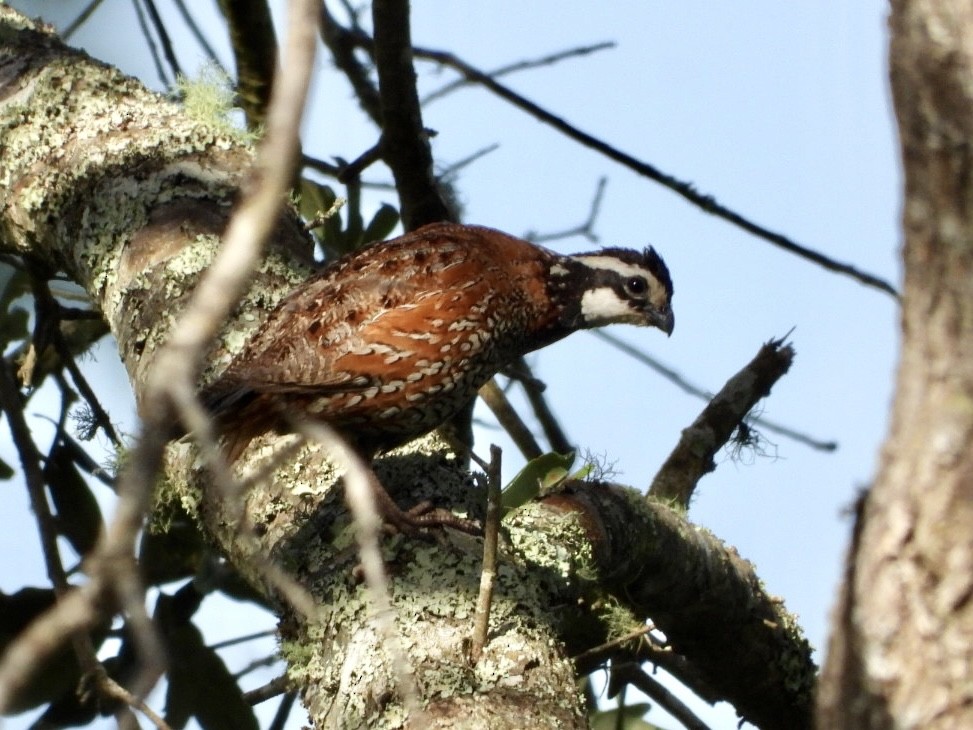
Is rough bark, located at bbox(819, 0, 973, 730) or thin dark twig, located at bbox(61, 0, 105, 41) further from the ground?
thin dark twig, located at bbox(61, 0, 105, 41)

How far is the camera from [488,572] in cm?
280

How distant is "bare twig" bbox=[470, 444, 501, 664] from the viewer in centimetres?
276

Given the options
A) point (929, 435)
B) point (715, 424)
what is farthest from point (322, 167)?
point (929, 435)

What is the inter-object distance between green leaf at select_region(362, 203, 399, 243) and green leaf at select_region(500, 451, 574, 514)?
6.34 feet

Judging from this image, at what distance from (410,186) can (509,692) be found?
2.61 m

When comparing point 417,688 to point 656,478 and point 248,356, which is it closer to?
point 248,356

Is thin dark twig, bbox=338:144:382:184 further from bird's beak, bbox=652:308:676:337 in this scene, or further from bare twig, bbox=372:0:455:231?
A: bird's beak, bbox=652:308:676:337

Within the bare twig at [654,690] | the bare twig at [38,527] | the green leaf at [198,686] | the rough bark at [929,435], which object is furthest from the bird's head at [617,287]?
the rough bark at [929,435]

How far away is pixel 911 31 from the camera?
5.05ft

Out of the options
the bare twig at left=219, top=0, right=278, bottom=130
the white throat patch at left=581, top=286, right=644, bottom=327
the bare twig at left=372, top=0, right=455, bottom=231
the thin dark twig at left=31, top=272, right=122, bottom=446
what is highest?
the bare twig at left=219, top=0, right=278, bottom=130

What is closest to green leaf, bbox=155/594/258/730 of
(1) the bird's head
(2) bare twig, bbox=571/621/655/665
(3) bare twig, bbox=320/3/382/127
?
(2) bare twig, bbox=571/621/655/665

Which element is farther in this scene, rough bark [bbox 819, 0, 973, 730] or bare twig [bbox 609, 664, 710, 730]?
bare twig [bbox 609, 664, 710, 730]

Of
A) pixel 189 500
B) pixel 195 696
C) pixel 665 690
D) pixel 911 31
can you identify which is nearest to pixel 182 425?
pixel 189 500

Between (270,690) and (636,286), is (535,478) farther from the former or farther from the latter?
(636,286)
